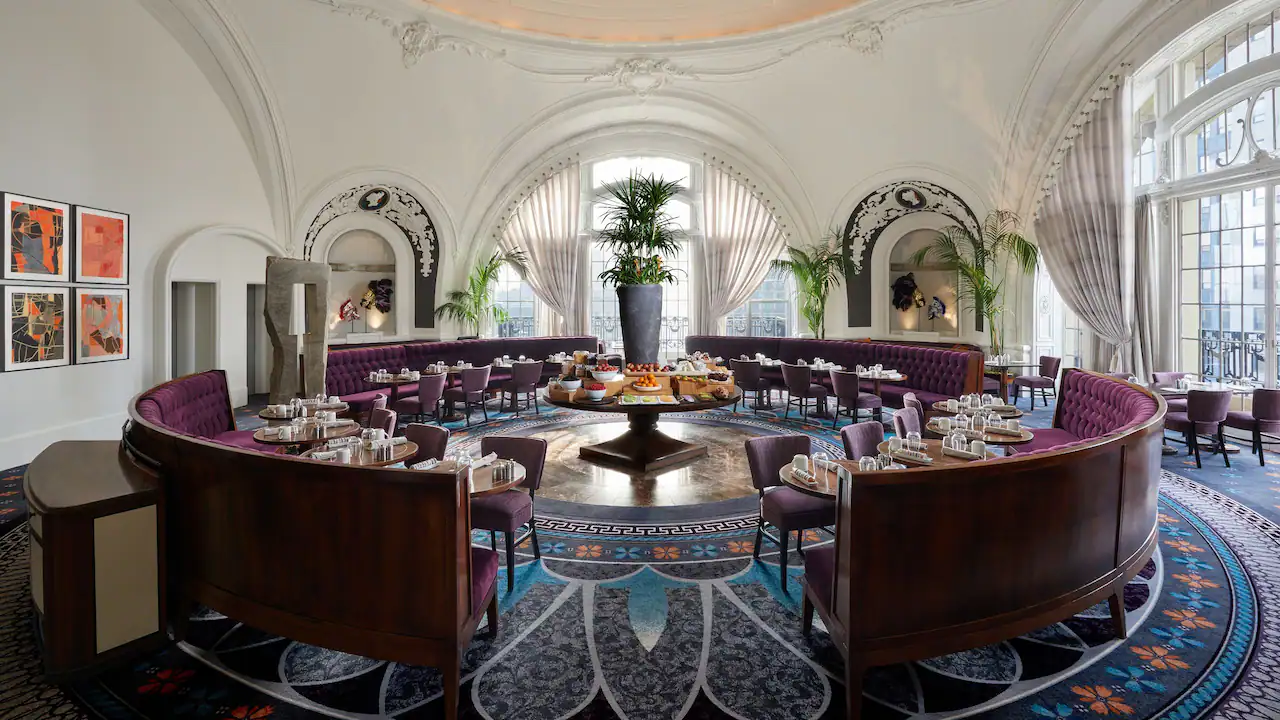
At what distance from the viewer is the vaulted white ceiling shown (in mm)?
8586

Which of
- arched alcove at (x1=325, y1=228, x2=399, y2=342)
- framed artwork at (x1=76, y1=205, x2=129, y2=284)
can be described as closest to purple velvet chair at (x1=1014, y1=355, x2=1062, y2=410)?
arched alcove at (x1=325, y1=228, x2=399, y2=342)

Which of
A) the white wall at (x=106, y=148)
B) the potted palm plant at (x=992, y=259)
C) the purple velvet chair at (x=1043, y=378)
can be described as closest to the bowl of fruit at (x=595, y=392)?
the white wall at (x=106, y=148)

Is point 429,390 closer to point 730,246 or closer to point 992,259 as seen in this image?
point 730,246

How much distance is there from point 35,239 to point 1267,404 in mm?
10881

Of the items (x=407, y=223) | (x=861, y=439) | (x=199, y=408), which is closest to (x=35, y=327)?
(x=199, y=408)

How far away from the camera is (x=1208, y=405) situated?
5414mm

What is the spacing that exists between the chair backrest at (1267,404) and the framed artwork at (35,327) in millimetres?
10788

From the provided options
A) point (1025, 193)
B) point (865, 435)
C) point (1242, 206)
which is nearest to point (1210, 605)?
point (865, 435)

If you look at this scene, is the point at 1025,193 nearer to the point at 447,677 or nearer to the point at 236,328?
the point at 447,677

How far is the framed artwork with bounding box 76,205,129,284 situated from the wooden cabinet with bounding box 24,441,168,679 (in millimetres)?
4346

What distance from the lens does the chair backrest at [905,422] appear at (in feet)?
14.8

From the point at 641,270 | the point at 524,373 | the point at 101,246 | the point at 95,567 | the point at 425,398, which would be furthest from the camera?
the point at 524,373

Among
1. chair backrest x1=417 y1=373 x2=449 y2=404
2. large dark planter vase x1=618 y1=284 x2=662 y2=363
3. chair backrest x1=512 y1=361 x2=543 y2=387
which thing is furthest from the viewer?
chair backrest x1=512 y1=361 x2=543 y2=387

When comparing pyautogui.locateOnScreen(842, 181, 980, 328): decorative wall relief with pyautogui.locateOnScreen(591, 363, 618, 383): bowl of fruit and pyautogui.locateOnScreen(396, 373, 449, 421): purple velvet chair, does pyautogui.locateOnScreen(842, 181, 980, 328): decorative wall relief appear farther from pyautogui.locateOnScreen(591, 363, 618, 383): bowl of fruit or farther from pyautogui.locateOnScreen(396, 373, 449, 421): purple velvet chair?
pyautogui.locateOnScreen(396, 373, 449, 421): purple velvet chair
